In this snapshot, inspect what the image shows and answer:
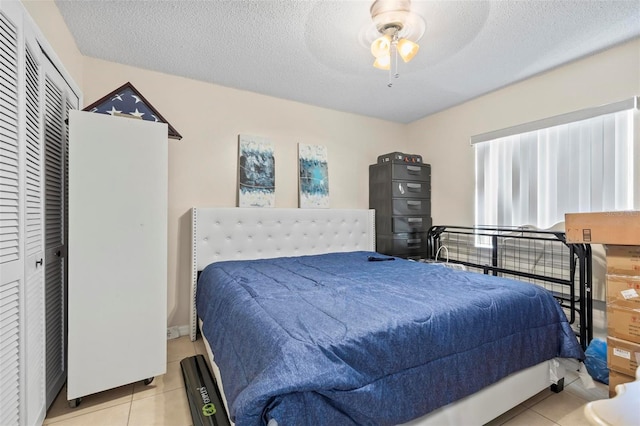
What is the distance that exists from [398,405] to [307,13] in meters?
2.08

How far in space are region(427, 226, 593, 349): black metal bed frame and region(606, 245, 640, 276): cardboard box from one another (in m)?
0.33

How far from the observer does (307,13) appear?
1697mm

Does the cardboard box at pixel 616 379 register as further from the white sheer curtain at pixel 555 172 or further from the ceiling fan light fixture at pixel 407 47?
the ceiling fan light fixture at pixel 407 47

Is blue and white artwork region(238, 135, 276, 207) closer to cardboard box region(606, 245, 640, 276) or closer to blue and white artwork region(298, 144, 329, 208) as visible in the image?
blue and white artwork region(298, 144, 329, 208)

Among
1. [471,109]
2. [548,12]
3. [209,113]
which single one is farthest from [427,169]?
[209,113]

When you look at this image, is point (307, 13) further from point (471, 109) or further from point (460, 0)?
point (471, 109)

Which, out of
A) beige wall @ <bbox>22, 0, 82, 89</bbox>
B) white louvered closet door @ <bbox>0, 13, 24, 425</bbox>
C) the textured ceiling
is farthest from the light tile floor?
the textured ceiling

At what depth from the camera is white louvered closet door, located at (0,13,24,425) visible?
107 centimetres

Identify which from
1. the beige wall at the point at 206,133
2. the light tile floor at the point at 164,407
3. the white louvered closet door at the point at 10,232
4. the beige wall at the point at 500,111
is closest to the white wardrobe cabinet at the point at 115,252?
the light tile floor at the point at 164,407

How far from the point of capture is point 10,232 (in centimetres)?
113

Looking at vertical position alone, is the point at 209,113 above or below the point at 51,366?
above

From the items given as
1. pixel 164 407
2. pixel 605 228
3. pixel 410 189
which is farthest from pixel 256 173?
pixel 605 228

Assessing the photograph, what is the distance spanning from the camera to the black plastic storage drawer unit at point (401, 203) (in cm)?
324

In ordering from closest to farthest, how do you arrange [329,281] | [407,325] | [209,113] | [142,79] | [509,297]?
[407,325], [509,297], [329,281], [142,79], [209,113]
